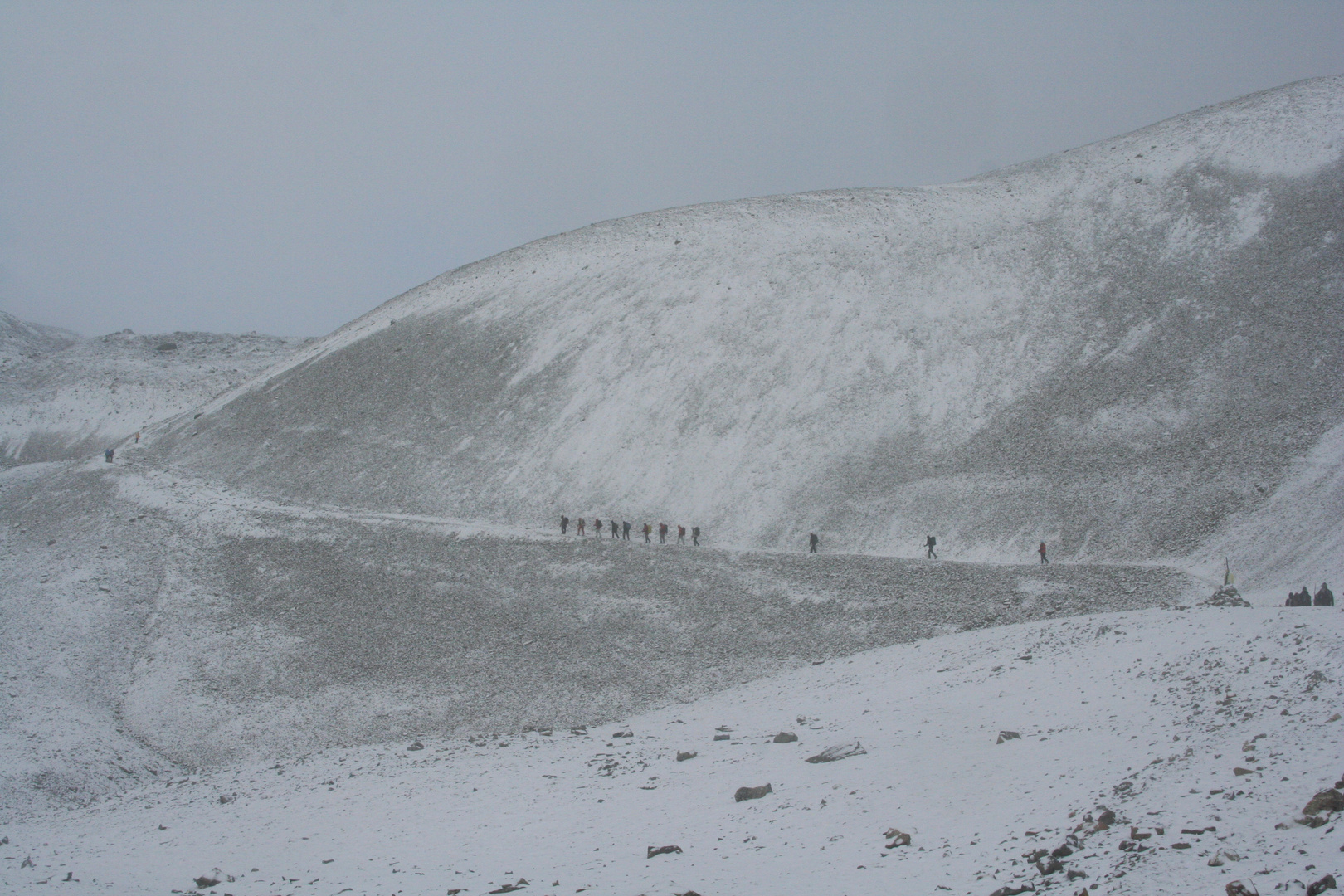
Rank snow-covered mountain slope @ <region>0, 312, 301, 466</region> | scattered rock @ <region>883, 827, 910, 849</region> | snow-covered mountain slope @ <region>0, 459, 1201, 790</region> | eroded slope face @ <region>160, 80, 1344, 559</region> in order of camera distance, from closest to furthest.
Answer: scattered rock @ <region>883, 827, 910, 849</region> → snow-covered mountain slope @ <region>0, 459, 1201, 790</region> → eroded slope face @ <region>160, 80, 1344, 559</region> → snow-covered mountain slope @ <region>0, 312, 301, 466</region>

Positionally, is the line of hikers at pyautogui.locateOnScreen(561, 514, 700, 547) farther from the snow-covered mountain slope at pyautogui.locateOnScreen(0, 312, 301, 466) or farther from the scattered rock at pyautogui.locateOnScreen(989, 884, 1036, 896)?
the snow-covered mountain slope at pyautogui.locateOnScreen(0, 312, 301, 466)

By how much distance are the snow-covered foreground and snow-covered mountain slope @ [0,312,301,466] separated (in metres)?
59.3

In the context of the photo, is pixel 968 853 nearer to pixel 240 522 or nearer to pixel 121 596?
pixel 121 596

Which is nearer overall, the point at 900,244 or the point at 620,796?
the point at 620,796

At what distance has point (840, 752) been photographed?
20.3 meters

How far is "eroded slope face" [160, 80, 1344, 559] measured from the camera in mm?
39469

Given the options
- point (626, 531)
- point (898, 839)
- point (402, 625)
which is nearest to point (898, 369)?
point (626, 531)

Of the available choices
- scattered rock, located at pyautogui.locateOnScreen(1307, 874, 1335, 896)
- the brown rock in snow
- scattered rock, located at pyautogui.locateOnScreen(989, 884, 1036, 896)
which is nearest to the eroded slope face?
the brown rock in snow

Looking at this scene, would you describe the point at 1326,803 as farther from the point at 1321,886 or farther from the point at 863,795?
the point at 863,795

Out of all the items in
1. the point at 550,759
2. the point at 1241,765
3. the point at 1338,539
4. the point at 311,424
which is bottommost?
the point at 550,759

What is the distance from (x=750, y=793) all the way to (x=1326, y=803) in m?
10.1

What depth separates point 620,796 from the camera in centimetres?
2053

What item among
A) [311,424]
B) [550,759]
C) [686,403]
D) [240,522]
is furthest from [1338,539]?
[311,424]

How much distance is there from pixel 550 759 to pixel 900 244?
43074 millimetres
